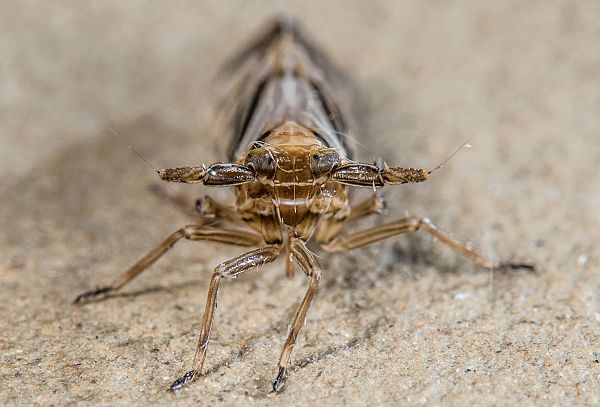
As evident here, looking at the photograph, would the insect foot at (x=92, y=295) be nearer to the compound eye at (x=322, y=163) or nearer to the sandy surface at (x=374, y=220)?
the sandy surface at (x=374, y=220)

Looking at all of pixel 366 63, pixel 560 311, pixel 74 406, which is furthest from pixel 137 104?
pixel 560 311

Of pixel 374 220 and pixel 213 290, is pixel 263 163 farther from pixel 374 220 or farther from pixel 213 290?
pixel 374 220

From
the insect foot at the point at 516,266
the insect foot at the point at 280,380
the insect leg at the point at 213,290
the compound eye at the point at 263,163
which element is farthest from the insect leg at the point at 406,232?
the insect foot at the point at 280,380

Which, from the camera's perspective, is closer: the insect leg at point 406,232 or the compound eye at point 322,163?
the compound eye at point 322,163

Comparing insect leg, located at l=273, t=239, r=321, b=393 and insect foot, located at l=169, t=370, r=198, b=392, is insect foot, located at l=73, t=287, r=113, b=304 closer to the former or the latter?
insect foot, located at l=169, t=370, r=198, b=392

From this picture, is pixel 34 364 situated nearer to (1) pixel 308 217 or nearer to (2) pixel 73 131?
(1) pixel 308 217
